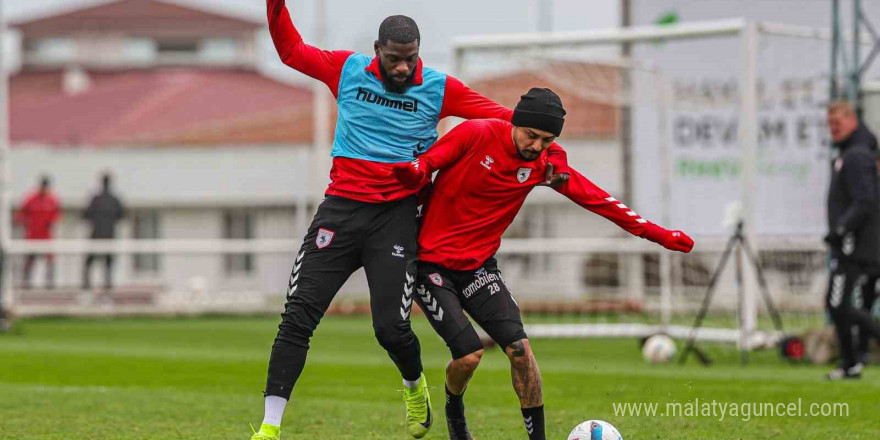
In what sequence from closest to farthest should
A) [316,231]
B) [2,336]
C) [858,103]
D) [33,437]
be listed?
1. [316,231]
2. [33,437]
3. [858,103]
4. [2,336]

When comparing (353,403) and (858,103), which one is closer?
(353,403)

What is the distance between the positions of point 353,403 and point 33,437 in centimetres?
293

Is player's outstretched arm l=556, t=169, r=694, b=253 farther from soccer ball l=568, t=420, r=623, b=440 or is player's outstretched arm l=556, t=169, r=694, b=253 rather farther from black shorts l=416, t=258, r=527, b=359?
soccer ball l=568, t=420, r=623, b=440

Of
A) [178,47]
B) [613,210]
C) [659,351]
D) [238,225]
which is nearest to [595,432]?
[613,210]

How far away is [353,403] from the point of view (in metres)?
10.9

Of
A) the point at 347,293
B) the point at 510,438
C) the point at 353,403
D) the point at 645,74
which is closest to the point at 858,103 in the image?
the point at 645,74

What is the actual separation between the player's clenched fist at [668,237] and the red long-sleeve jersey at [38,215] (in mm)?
20262

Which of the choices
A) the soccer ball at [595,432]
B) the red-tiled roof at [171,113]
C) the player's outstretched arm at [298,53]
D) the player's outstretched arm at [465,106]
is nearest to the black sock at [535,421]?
the soccer ball at [595,432]

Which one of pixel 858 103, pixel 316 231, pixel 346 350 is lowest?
pixel 346 350

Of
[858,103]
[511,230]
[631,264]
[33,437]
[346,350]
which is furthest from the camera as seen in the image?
[511,230]

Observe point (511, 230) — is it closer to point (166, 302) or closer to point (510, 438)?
point (166, 302)

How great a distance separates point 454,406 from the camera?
8109mm

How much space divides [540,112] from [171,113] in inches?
1904

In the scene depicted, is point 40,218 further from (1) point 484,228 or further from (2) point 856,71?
(1) point 484,228
